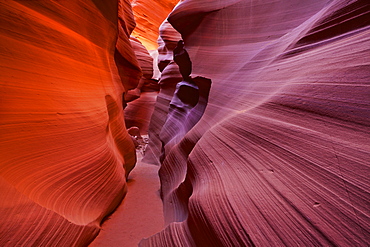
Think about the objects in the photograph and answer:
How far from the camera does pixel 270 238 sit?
3.09ft

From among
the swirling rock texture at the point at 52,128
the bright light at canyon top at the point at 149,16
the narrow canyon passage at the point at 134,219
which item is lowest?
the narrow canyon passage at the point at 134,219

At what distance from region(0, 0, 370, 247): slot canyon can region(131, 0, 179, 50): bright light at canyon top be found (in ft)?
47.4

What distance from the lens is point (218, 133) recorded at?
6.39 ft

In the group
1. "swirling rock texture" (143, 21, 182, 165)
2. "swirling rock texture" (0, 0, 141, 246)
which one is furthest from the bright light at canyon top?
"swirling rock texture" (0, 0, 141, 246)

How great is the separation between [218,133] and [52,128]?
1.66 meters

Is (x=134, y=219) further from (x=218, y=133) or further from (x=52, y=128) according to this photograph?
(x=218, y=133)

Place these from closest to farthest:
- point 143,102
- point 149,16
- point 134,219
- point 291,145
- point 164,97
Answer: point 291,145, point 134,219, point 164,97, point 143,102, point 149,16

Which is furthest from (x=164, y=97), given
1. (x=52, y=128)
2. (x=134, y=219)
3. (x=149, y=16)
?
(x=149, y=16)

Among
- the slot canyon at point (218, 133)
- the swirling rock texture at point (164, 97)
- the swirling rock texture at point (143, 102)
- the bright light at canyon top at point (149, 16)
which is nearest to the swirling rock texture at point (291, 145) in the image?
the slot canyon at point (218, 133)

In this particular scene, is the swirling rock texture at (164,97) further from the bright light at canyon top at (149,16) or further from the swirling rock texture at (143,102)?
the bright light at canyon top at (149,16)

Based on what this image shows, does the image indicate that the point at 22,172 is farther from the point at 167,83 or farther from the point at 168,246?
the point at 167,83

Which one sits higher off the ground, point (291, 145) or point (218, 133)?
point (291, 145)

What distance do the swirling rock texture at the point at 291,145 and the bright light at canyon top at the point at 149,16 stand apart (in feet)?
53.1

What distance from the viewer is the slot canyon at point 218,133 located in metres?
0.98
